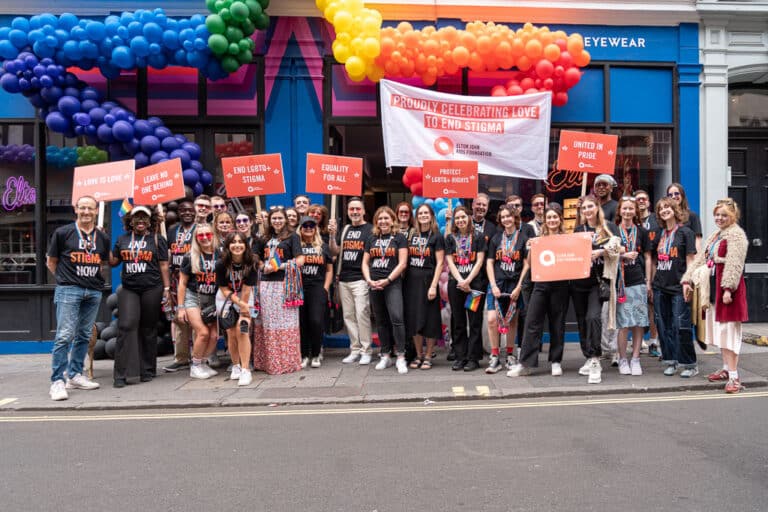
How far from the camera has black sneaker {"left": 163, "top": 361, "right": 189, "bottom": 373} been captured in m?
8.48

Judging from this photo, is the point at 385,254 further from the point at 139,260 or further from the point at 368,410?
the point at 139,260

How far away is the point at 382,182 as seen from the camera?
34.7ft

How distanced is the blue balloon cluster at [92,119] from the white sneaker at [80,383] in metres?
3.29

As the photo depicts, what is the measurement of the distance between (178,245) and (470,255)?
3.86 meters

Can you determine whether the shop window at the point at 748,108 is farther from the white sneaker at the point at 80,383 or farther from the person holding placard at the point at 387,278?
the white sneaker at the point at 80,383

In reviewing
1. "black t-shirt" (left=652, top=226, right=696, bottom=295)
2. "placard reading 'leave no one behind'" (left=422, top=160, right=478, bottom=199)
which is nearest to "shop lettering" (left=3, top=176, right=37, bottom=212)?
"placard reading 'leave no one behind'" (left=422, top=160, right=478, bottom=199)

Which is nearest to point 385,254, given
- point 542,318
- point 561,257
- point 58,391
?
point 542,318

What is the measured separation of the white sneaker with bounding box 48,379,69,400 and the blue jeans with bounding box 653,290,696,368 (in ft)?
22.9

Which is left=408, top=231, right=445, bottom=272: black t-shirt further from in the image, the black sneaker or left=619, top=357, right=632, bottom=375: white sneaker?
the black sneaker

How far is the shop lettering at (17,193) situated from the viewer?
10492mm

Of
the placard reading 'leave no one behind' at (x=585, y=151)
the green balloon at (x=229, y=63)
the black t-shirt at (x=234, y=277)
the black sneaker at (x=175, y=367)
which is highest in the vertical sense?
the green balloon at (x=229, y=63)

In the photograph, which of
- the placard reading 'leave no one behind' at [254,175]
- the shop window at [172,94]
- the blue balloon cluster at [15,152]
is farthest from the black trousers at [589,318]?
the blue balloon cluster at [15,152]

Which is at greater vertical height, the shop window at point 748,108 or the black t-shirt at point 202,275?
the shop window at point 748,108

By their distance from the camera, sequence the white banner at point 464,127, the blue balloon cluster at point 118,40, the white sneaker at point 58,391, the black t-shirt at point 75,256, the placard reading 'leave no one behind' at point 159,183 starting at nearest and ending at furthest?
the white sneaker at point 58,391 < the black t-shirt at point 75,256 < the placard reading 'leave no one behind' at point 159,183 < the blue balloon cluster at point 118,40 < the white banner at point 464,127
